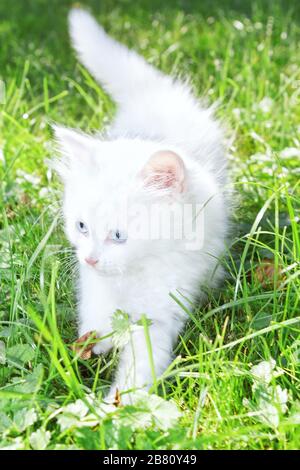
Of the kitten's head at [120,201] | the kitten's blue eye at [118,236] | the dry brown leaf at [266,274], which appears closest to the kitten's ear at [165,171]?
the kitten's head at [120,201]

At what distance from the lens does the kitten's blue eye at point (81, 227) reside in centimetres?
187

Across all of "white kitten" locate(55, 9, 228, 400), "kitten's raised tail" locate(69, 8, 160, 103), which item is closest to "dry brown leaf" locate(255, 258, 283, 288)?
"white kitten" locate(55, 9, 228, 400)

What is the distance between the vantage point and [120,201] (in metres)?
1.80

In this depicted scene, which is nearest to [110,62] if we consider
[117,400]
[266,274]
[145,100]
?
[145,100]

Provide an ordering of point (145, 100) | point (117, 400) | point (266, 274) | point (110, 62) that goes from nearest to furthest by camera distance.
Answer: point (117, 400) → point (266, 274) → point (145, 100) → point (110, 62)

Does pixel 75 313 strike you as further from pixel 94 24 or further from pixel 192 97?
pixel 94 24

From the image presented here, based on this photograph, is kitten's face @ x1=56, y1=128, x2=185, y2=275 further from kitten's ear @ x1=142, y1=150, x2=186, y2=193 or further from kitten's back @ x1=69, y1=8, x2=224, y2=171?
kitten's back @ x1=69, y1=8, x2=224, y2=171

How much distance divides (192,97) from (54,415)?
5.13 ft

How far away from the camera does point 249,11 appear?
15.1ft

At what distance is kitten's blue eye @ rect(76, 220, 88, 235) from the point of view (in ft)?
6.14

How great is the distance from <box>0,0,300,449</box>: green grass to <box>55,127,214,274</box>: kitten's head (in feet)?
0.39

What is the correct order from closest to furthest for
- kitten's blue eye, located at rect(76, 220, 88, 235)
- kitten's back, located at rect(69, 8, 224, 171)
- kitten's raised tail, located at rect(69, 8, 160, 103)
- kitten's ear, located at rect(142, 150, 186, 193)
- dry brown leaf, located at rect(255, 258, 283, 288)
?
kitten's ear, located at rect(142, 150, 186, 193), kitten's blue eye, located at rect(76, 220, 88, 235), dry brown leaf, located at rect(255, 258, 283, 288), kitten's back, located at rect(69, 8, 224, 171), kitten's raised tail, located at rect(69, 8, 160, 103)

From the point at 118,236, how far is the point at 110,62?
4.05ft

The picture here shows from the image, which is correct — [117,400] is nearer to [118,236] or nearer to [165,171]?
[118,236]
